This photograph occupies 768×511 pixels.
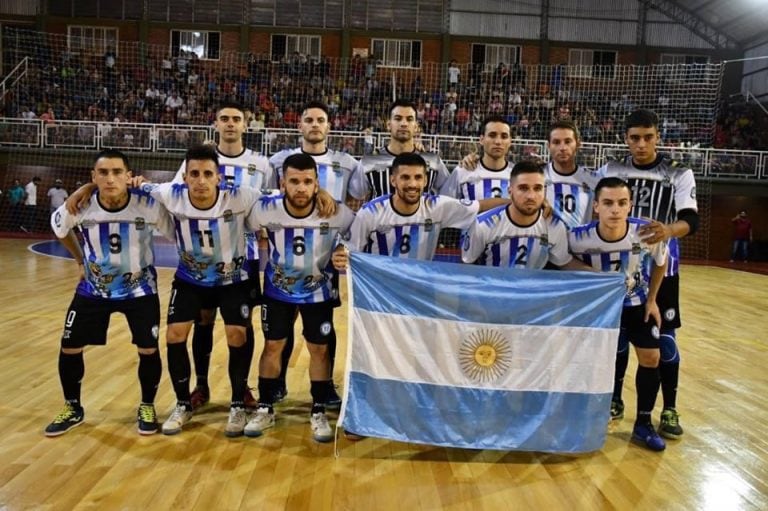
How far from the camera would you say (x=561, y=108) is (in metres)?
21.0

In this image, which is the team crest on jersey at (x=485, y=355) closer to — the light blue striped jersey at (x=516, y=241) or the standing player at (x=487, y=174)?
the light blue striped jersey at (x=516, y=241)

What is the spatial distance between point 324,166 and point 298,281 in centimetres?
112

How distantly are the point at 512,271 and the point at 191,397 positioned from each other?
2465mm

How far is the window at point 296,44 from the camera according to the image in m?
24.1

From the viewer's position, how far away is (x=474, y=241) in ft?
14.0

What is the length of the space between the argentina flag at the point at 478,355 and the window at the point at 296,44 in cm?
2176

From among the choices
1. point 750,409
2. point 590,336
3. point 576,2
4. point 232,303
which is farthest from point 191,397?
point 576,2

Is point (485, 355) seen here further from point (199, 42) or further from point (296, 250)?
point (199, 42)

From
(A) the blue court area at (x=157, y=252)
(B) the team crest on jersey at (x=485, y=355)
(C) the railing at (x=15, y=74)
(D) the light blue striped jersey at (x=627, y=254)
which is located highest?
(C) the railing at (x=15, y=74)

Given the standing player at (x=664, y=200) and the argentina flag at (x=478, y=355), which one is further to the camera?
the standing player at (x=664, y=200)

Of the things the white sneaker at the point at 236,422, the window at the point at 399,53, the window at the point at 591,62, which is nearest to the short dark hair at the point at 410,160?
the white sneaker at the point at 236,422

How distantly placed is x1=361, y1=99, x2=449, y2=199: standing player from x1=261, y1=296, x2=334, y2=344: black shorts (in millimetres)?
1092

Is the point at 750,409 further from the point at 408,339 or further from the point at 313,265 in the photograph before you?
the point at 313,265

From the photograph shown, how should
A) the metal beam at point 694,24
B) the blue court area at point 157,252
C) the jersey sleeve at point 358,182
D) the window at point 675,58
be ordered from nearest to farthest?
the jersey sleeve at point 358,182 < the blue court area at point 157,252 < the metal beam at point 694,24 < the window at point 675,58
